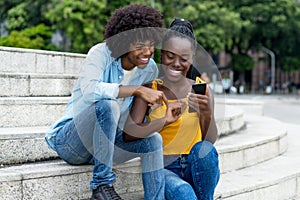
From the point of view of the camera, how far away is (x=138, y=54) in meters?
2.70

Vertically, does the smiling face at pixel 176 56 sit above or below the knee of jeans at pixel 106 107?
above

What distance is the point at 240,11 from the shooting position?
32.7 metres

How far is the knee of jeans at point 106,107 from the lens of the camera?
8.50 ft

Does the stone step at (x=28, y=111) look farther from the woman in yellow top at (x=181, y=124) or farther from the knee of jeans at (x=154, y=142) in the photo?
the knee of jeans at (x=154, y=142)

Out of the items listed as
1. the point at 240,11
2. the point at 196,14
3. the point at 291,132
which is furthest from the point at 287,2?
the point at 291,132

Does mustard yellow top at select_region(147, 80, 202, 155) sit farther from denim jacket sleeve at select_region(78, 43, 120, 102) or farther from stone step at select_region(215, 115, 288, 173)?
stone step at select_region(215, 115, 288, 173)

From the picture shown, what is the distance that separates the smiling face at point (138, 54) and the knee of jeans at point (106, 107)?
0.30 meters

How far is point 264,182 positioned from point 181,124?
1.27m

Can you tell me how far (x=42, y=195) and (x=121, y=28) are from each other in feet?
3.81

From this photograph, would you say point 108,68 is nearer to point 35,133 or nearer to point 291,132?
point 35,133

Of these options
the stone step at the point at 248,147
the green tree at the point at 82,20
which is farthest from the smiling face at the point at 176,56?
the green tree at the point at 82,20

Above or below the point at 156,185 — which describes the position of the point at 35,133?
above

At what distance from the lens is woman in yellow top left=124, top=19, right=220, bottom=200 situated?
→ 275 centimetres

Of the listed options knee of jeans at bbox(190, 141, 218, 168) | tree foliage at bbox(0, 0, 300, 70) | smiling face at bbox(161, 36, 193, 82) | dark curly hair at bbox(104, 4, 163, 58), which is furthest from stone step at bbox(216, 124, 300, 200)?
tree foliage at bbox(0, 0, 300, 70)
